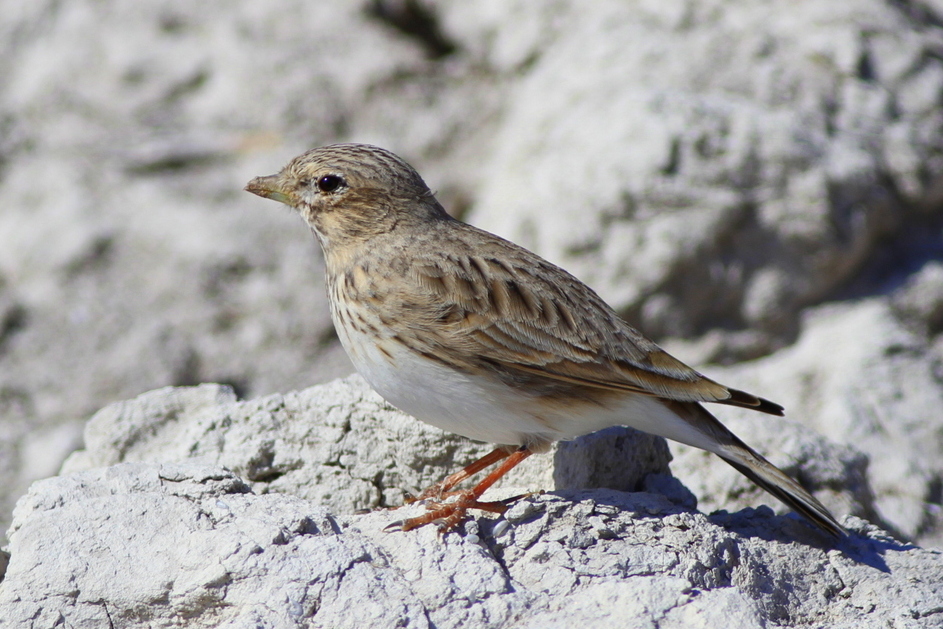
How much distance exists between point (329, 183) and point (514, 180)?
11.9 ft

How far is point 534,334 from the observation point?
489cm

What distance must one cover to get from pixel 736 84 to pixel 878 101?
→ 121cm

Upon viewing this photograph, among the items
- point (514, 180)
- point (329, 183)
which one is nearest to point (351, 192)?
point (329, 183)

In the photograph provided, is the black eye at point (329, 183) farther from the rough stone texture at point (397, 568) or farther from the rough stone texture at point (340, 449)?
the rough stone texture at point (397, 568)

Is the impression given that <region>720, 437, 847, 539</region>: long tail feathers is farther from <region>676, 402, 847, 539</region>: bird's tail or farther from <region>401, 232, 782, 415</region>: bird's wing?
<region>401, 232, 782, 415</region>: bird's wing

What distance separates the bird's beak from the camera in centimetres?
555

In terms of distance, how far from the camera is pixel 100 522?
419cm

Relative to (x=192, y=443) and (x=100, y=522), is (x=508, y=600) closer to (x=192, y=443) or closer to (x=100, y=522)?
(x=100, y=522)

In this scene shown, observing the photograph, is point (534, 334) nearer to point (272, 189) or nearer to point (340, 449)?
point (340, 449)

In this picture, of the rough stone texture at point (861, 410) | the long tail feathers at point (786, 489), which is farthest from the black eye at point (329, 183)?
the rough stone texture at point (861, 410)

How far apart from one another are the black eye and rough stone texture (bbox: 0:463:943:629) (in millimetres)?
1693

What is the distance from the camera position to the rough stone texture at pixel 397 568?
12.8ft

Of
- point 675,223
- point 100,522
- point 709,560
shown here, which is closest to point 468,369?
point 709,560

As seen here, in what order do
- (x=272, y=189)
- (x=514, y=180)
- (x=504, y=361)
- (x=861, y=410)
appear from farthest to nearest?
(x=514, y=180), (x=861, y=410), (x=272, y=189), (x=504, y=361)
